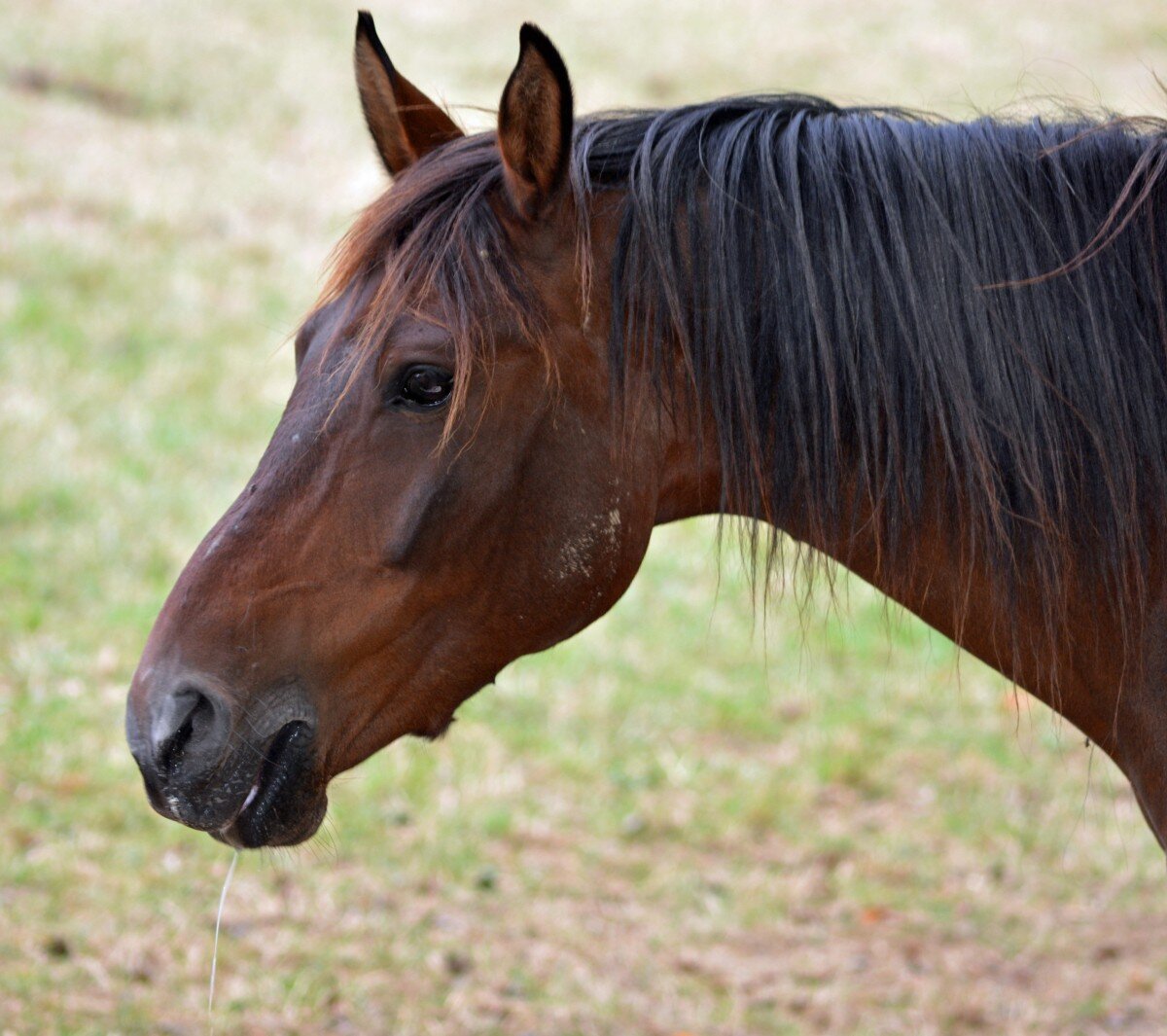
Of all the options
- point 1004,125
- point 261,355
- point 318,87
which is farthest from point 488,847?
point 318,87

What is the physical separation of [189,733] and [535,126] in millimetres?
1075

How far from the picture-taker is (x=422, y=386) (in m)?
1.97

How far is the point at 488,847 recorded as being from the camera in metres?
4.57

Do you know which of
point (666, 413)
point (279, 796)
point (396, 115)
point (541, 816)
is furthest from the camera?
point (541, 816)

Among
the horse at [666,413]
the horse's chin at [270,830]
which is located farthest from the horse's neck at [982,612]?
the horse's chin at [270,830]

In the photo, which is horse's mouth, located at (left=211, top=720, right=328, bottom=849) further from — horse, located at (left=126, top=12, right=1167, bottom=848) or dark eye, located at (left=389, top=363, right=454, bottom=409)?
dark eye, located at (left=389, top=363, right=454, bottom=409)

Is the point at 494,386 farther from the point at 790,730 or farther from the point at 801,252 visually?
the point at 790,730

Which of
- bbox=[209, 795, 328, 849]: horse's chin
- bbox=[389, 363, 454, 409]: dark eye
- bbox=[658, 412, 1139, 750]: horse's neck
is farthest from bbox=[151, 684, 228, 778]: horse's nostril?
bbox=[658, 412, 1139, 750]: horse's neck

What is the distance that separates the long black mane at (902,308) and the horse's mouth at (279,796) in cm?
66

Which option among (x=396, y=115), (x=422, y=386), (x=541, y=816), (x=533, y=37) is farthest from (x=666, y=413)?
(x=541, y=816)

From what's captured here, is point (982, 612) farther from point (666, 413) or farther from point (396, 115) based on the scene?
point (396, 115)

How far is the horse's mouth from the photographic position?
6.41ft

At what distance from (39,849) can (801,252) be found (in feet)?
11.3

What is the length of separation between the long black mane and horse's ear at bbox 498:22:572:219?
0.06 m
